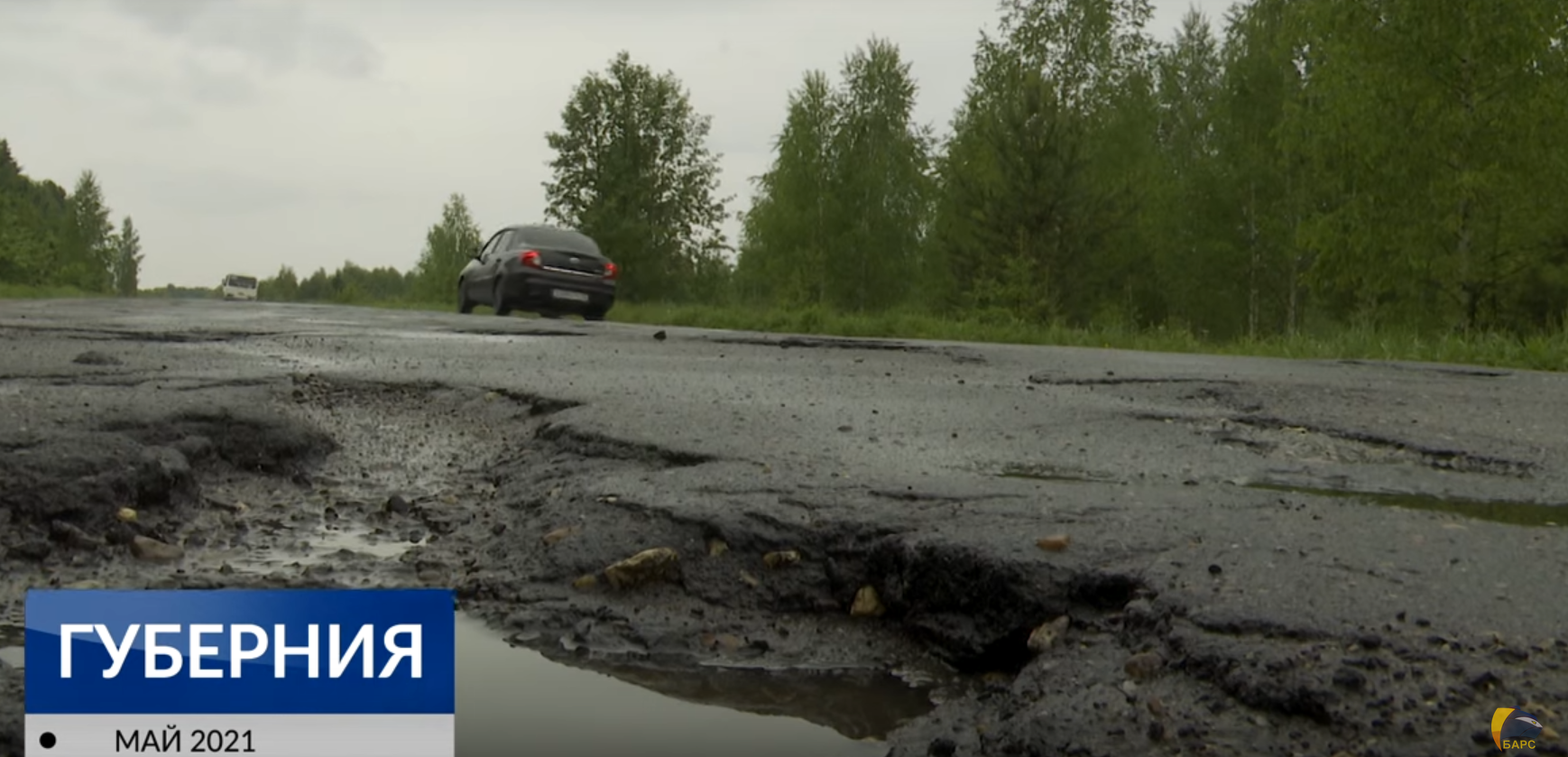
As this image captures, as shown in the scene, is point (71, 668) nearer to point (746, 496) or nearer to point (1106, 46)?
point (746, 496)

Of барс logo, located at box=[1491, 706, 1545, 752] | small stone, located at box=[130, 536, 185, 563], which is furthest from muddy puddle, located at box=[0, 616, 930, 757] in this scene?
барс logo, located at box=[1491, 706, 1545, 752]

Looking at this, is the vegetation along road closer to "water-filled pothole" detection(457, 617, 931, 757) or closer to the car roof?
"water-filled pothole" detection(457, 617, 931, 757)

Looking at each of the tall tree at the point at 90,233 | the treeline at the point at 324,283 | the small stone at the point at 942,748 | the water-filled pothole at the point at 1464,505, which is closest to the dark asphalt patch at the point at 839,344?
the water-filled pothole at the point at 1464,505

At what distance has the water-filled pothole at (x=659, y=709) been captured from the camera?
194 centimetres

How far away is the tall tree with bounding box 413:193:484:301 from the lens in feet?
201

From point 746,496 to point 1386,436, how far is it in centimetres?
265

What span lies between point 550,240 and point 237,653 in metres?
16.6

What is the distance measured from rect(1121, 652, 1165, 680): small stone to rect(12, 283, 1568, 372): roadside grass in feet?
27.2

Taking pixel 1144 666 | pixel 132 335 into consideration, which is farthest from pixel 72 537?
pixel 132 335

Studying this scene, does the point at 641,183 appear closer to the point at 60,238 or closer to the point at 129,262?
the point at 60,238

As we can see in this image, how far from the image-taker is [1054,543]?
265cm

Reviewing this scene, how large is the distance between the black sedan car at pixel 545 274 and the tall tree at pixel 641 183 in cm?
1634

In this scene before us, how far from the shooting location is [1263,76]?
3256 centimetres

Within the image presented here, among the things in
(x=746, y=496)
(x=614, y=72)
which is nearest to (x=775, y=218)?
(x=614, y=72)
